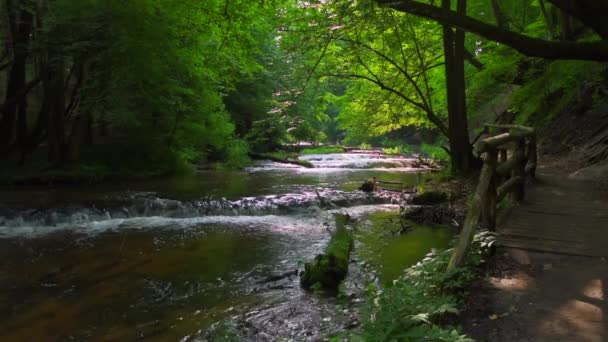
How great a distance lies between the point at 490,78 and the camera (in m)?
10.7

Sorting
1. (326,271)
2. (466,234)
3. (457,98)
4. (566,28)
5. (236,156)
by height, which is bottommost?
(326,271)

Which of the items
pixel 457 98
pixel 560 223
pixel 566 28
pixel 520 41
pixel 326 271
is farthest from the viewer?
pixel 457 98

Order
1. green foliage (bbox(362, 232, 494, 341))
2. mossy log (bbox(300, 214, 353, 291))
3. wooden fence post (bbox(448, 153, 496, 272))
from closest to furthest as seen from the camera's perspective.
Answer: green foliage (bbox(362, 232, 494, 341)) < wooden fence post (bbox(448, 153, 496, 272)) < mossy log (bbox(300, 214, 353, 291))

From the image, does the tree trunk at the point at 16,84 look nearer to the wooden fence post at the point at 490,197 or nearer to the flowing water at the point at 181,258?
the flowing water at the point at 181,258

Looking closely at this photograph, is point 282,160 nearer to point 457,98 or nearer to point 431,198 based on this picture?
point 457,98

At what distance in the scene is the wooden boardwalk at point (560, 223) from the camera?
509 cm

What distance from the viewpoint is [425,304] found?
3367 mm

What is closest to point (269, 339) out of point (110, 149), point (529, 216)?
point (529, 216)

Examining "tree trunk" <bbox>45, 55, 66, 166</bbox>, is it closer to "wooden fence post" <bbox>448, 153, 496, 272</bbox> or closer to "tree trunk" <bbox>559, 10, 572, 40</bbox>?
"tree trunk" <bbox>559, 10, 572, 40</bbox>

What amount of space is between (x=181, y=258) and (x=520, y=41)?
5.90 metres

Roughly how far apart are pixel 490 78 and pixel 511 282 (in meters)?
7.73

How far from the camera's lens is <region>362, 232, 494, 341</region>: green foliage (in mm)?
2957

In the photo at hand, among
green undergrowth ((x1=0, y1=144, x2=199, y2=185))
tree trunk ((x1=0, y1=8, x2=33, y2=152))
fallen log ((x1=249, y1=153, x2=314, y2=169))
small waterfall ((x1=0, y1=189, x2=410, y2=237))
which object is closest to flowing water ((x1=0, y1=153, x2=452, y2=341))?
small waterfall ((x1=0, y1=189, x2=410, y2=237))

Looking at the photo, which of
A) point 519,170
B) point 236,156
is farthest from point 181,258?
point 236,156
